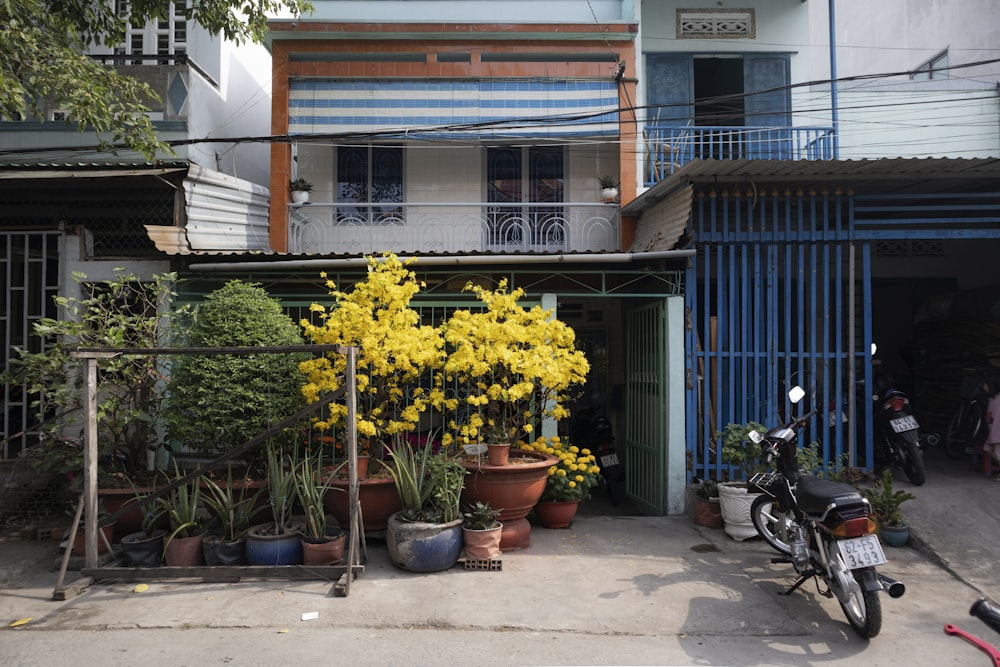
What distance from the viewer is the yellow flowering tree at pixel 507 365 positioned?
6.23 metres

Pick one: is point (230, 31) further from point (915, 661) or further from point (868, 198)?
point (915, 661)

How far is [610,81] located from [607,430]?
15.7 feet

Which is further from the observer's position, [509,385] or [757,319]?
[757,319]

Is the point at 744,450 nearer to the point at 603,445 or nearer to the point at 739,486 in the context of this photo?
the point at 739,486

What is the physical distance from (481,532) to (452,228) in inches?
214

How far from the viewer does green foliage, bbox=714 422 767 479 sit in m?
6.51

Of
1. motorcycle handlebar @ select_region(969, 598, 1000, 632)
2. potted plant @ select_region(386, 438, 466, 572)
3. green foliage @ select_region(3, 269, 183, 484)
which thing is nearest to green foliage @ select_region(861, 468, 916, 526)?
potted plant @ select_region(386, 438, 466, 572)

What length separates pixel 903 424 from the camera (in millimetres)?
7281

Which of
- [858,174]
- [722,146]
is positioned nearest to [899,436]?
[858,174]

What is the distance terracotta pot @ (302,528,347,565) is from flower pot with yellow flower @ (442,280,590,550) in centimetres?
118

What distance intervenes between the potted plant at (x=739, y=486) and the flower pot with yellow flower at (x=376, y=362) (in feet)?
9.27

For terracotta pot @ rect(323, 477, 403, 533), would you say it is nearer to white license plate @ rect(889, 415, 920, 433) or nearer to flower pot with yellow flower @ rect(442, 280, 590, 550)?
flower pot with yellow flower @ rect(442, 280, 590, 550)

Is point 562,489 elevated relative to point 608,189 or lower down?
lower down

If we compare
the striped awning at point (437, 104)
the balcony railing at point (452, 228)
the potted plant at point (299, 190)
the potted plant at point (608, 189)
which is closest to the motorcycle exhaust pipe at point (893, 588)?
the balcony railing at point (452, 228)
